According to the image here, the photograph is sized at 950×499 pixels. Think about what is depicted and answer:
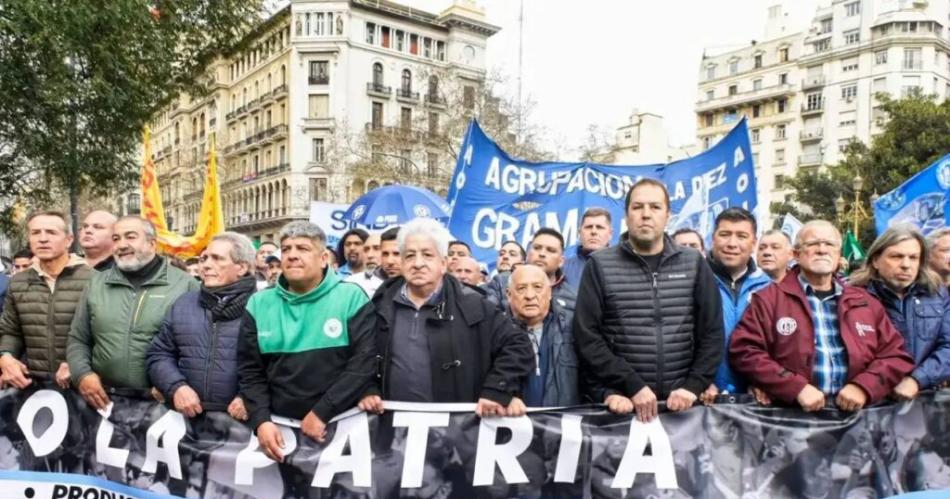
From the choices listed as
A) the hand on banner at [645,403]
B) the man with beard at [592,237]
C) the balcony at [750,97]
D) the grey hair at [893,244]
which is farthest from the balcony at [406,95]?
the hand on banner at [645,403]

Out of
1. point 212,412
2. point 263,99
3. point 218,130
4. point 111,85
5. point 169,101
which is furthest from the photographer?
point 218,130

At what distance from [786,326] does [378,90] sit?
6033 cm

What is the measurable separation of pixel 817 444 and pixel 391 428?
212cm

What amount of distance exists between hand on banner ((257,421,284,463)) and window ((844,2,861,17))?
7696 cm

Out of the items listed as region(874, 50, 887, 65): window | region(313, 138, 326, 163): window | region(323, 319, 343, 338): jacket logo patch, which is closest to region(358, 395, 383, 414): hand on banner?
region(323, 319, 343, 338): jacket logo patch

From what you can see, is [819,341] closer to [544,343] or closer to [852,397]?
[852,397]

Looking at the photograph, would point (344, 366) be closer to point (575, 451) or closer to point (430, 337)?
point (430, 337)

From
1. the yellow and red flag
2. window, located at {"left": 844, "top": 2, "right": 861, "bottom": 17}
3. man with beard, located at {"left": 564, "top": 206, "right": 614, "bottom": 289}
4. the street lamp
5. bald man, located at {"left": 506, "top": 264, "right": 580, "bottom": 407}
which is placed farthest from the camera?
window, located at {"left": 844, "top": 2, "right": 861, "bottom": 17}

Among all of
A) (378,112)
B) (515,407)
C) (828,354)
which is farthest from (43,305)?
(378,112)

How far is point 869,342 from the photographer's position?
12.2ft


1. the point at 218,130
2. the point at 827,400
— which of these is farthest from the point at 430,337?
the point at 218,130

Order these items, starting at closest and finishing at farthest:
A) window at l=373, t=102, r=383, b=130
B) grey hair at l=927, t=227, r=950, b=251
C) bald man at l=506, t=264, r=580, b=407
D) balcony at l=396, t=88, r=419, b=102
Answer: bald man at l=506, t=264, r=580, b=407 → grey hair at l=927, t=227, r=950, b=251 → window at l=373, t=102, r=383, b=130 → balcony at l=396, t=88, r=419, b=102

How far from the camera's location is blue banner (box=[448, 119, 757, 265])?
751 cm

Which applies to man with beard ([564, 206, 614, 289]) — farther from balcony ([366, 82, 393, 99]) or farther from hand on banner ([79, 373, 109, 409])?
balcony ([366, 82, 393, 99])
